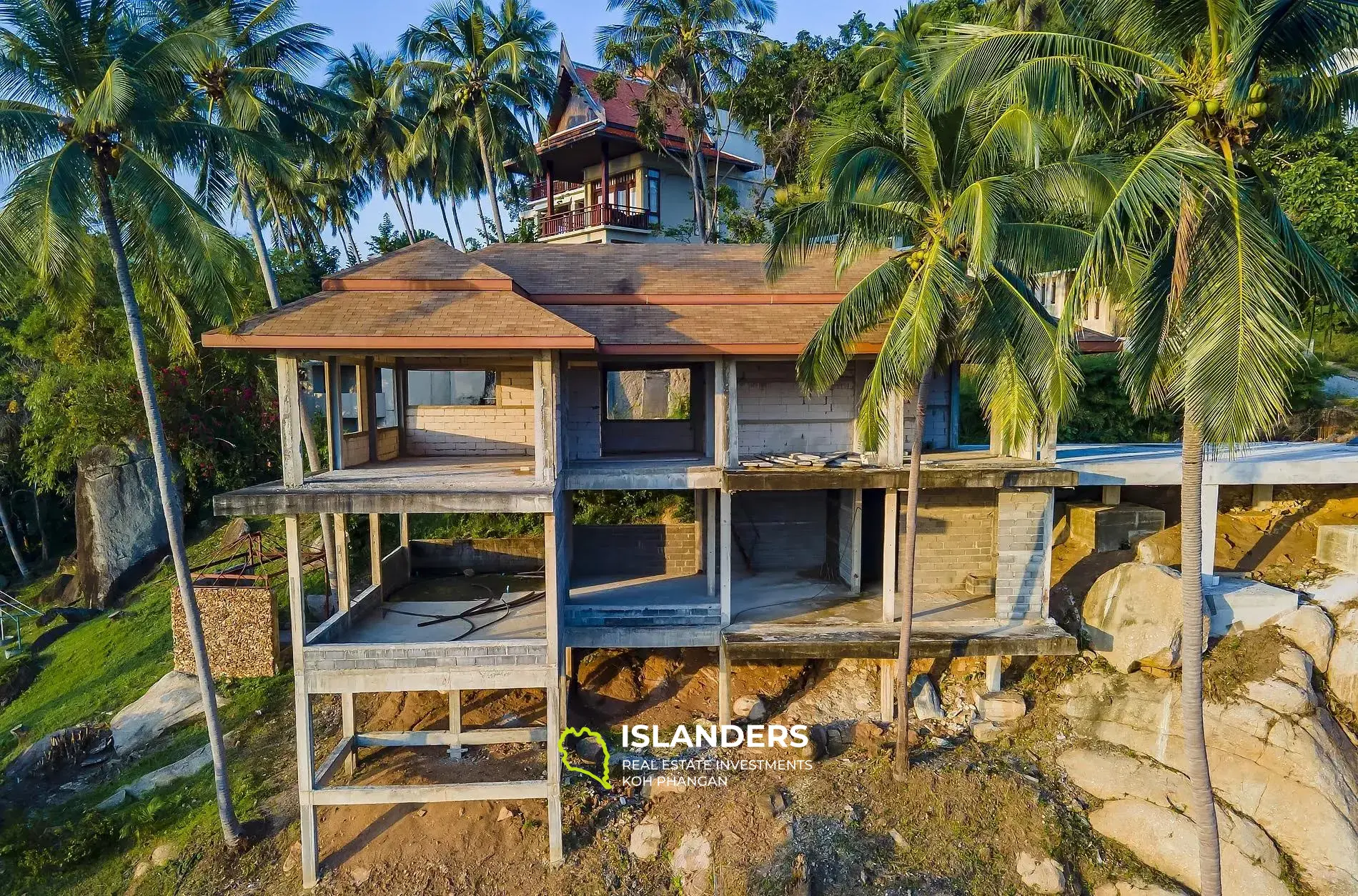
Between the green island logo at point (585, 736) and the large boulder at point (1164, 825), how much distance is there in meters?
7.63

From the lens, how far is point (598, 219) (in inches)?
1146

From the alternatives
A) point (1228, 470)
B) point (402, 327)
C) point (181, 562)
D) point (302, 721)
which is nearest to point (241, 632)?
point (181, 562)

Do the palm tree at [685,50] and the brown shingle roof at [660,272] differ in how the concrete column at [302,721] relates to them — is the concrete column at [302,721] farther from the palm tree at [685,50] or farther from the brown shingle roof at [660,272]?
the palm tree at [685,50]

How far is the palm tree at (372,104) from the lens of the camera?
2573cm

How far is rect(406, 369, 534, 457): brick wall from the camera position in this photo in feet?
46.7

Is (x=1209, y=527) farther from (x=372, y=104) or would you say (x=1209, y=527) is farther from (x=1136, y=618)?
(x=372, y=104)

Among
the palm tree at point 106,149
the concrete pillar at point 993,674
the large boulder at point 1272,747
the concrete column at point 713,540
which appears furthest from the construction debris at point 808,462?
the palm tree at point 106,149

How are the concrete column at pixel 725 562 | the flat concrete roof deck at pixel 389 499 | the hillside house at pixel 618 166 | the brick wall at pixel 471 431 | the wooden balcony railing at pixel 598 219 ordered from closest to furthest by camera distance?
1. the flat concrete roof deck at pixel 389 499
2. the concrete column at pixel 725 562
3. the brick wall at pixel 471 431
4. the wooden balcony railing at pixel 598 219
5. the hillside house at pixel 618 166

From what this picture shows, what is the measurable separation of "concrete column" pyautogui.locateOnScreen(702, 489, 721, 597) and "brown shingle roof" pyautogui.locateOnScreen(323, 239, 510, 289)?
558 cm

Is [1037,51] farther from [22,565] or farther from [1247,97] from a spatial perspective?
[22,565]

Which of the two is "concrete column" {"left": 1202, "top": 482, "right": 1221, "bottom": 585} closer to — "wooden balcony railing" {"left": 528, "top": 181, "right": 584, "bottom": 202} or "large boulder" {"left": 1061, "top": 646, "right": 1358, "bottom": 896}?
"large boulder" {"left": 1061, "top": 646, "right": 1358, "bottom": 896}

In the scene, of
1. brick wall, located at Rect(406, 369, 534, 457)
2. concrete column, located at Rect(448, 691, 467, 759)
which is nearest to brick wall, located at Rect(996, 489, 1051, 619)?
brick wall, located at Rect(406, 369, 534, 457)

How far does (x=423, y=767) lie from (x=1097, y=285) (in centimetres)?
1294

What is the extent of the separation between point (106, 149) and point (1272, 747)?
19.7 meters
